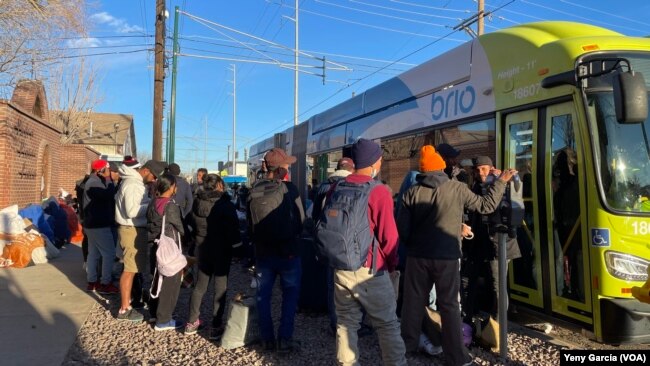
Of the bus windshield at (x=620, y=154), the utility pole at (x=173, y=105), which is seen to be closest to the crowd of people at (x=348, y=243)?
the bus windshield at (x=620, y=154)

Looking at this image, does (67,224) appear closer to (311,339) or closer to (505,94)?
(311,339)

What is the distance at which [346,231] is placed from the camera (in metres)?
3.23

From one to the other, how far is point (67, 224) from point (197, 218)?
29.7 feet

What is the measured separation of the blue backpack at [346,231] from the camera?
10.6 feet

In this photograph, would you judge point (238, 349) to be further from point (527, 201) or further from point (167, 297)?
point (527, 201)

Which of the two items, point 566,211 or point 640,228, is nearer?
point 640,228

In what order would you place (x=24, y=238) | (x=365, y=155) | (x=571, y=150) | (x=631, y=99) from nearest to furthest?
1. (x=365, y=155)
2. (x=631, y=99)
3. (x=571, y=150)
4. (x=24, y=238)

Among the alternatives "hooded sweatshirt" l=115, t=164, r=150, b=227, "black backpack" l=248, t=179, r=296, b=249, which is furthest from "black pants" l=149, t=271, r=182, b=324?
"black backpack" l=248, t=179, r=296, b=249

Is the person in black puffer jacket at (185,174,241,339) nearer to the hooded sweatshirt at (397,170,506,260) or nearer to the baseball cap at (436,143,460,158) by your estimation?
the hooded sweatshirt at (397,170,506,260)

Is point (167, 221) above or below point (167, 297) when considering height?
above

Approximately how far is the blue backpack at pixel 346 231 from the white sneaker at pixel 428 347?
61.1 inches

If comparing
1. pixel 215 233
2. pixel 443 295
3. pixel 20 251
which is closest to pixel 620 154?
pixel 443 295

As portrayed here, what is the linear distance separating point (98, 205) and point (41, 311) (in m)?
1.54

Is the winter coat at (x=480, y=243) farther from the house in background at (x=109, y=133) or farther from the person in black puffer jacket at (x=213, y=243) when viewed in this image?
the house in background at (x=109, y=133)
